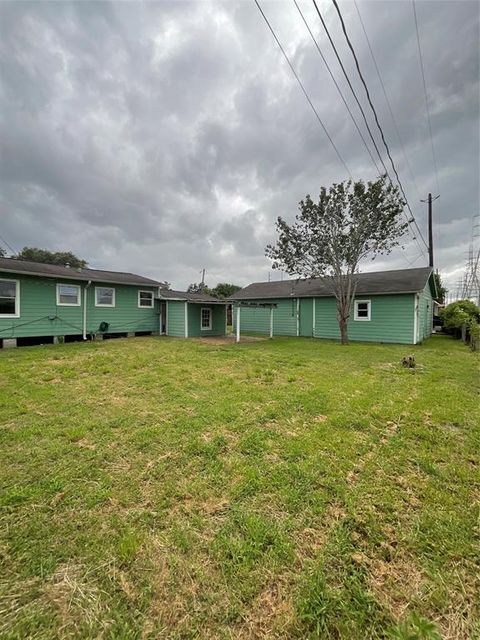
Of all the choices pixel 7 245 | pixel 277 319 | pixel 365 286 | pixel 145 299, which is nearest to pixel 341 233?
pixel 365 286

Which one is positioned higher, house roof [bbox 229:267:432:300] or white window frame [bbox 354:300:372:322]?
house roof [bbox 229:267:432:300]

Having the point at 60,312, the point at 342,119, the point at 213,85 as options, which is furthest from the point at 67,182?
the point at 342,119

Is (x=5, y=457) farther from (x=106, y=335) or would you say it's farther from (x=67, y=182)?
(x=67, y=182)

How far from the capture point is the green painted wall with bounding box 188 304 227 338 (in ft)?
49.5

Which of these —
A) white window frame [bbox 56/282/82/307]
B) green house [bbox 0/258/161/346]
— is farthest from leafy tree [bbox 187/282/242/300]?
white window frame [bbox 56/282/82/307]

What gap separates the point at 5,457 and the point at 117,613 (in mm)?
2259

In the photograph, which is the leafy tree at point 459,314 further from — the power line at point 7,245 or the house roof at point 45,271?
the power line at point 7,245

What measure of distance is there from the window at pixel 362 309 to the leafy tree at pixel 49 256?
104ft

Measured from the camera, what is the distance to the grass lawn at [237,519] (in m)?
1.44

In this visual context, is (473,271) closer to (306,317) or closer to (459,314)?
Result: (459,314)

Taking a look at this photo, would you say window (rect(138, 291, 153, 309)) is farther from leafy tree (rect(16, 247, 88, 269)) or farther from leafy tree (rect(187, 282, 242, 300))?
leafy tree (rect(187, 282, 242, 300))

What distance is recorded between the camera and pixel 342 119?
23.0ft

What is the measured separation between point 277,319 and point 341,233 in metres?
6.55

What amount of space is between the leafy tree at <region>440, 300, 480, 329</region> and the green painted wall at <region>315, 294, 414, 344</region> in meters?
3.26
